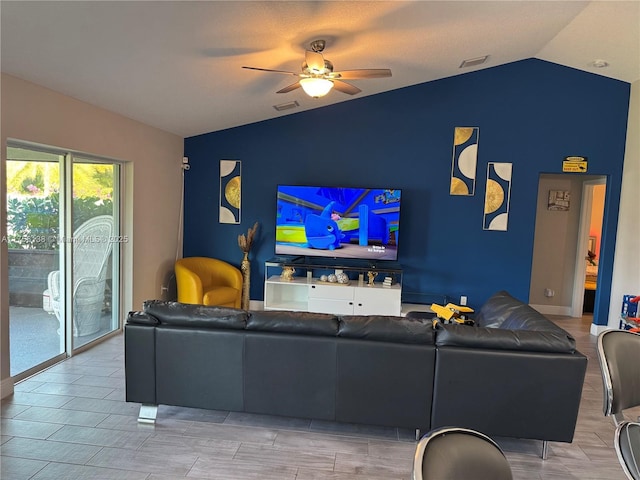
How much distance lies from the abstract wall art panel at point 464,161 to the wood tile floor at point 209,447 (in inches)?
126

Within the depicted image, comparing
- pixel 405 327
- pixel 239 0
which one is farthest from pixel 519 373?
pixel 239 0

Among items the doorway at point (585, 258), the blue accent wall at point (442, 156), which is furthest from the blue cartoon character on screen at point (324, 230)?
the doorway at point (585, 258)

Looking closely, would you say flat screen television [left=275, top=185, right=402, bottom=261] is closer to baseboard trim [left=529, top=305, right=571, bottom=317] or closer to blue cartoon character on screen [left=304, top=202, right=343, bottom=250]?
blue cartoon character on screen [left=304, top=202, right=343, bottom=250]

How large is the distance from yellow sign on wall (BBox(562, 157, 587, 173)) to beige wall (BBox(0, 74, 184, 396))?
5.25m

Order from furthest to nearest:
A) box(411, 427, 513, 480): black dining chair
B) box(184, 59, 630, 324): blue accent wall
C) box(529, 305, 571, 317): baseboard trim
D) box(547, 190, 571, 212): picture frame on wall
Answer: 1. box(529, 305, 571, 317): baseboard trim
2. box(547, 190, 571, 212): picture frame on wall
3. box(184, 59, 630, 324): blue accent wall
4. box(411, 427, 513, 480): black dining chair

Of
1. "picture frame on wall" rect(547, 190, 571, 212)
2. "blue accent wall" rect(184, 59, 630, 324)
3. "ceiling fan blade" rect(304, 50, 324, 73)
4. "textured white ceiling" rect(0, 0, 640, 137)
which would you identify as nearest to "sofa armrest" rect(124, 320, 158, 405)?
"textured white ceiling" rect(0, 0, 640, 137)

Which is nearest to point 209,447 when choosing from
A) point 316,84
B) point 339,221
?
point 316,84

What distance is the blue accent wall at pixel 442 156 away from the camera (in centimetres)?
557

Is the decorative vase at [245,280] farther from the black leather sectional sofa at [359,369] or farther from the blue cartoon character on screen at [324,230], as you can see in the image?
the black leather sectional sofa at [359,369]

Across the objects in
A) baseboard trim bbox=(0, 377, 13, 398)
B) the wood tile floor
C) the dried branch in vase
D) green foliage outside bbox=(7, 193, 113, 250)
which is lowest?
the wood tile floor

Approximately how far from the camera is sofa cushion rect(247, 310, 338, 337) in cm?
271

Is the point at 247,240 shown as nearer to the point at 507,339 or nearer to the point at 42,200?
the point at 42,200

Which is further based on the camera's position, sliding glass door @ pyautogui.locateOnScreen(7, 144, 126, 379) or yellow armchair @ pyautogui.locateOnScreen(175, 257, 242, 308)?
yellow armchair @ pyautogui.locateOnScreen(175, 257, 242, 308)

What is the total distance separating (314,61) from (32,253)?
111 inches
